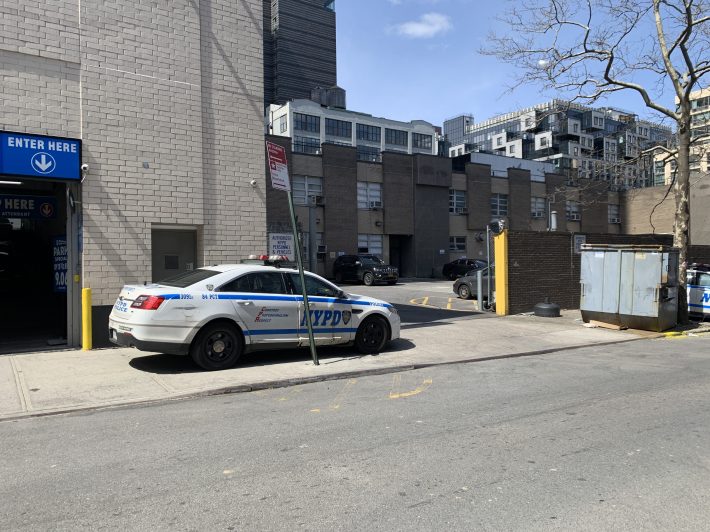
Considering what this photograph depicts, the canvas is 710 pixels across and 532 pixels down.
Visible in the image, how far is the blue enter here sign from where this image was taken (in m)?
8.73

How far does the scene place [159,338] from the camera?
296 inches

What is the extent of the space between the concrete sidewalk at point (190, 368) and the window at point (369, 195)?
87.4 feet

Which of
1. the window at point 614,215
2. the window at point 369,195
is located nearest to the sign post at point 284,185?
the window at point 369,195

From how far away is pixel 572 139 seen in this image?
109188 mm

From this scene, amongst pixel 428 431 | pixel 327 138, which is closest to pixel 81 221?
pixel 428 431

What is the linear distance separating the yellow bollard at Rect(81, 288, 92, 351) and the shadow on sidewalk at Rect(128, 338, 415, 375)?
1242 mm

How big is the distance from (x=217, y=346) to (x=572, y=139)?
375 ft

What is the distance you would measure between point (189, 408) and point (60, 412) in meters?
1.39

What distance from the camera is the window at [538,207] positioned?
1871 inches

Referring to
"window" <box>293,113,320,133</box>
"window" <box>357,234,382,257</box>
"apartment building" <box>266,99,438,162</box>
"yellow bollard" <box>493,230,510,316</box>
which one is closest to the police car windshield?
"yellow bollard" <box>493,230,510,316</box>

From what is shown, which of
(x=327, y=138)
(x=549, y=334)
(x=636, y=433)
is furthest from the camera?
(x=327, y=138)

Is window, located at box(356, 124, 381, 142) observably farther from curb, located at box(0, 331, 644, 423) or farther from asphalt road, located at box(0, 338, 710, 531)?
asphalt road, located at box(0, 338, 710, 531)

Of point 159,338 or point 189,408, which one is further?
point 159,338

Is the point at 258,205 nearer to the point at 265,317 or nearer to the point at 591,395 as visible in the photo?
the point at 265,317
